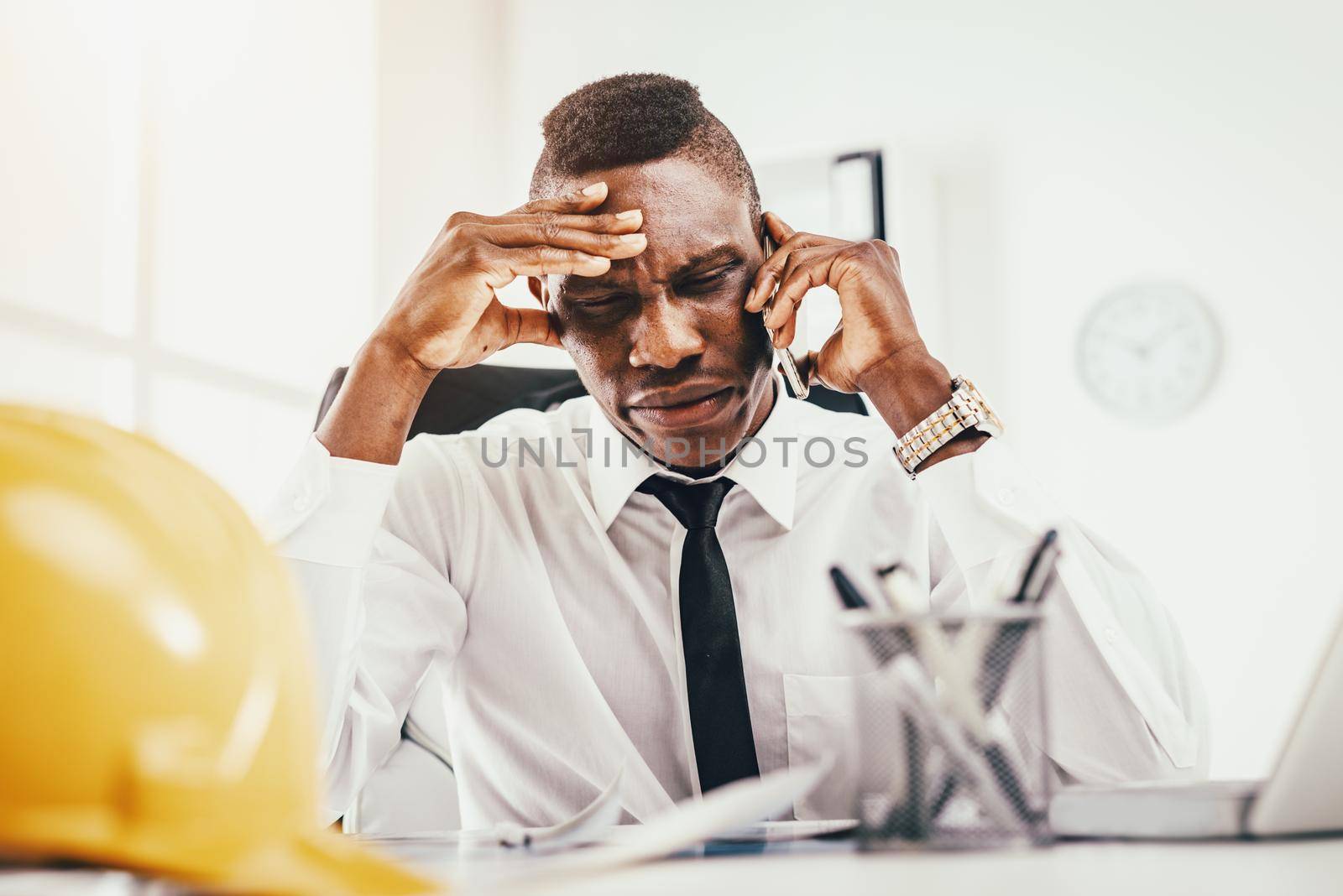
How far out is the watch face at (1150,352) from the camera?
320 centimetres

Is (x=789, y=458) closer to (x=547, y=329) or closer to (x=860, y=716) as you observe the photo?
(x=547, y=329)

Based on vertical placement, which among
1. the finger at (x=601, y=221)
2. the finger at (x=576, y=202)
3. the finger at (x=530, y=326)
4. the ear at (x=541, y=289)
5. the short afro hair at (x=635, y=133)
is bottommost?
the finger at (x=530, y=326)

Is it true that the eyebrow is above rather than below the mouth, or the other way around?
above

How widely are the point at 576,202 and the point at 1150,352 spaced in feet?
8.19

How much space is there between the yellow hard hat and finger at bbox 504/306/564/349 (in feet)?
3.03

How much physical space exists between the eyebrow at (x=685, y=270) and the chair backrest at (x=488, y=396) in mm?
379

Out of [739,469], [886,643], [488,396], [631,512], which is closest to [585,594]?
[631,512]

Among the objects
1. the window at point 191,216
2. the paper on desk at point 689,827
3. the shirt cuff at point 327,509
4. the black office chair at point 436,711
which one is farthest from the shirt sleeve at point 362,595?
the window at point 191,216

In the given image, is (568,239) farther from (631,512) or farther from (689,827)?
(689,827)

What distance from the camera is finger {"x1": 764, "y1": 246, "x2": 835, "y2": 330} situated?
48.7 inches

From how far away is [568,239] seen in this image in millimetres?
1197

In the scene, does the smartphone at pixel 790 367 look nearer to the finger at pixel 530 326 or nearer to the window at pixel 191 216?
the finger at pixel 530 326

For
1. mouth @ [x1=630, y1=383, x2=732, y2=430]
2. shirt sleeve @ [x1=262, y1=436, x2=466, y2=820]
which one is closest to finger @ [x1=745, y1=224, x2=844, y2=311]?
mouth @ [x1=630, y1=383, x2=732, y2=430]

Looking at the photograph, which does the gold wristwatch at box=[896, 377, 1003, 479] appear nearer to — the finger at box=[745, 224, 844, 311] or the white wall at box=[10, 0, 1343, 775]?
the finger at box=[745, 224, 844, 311]
